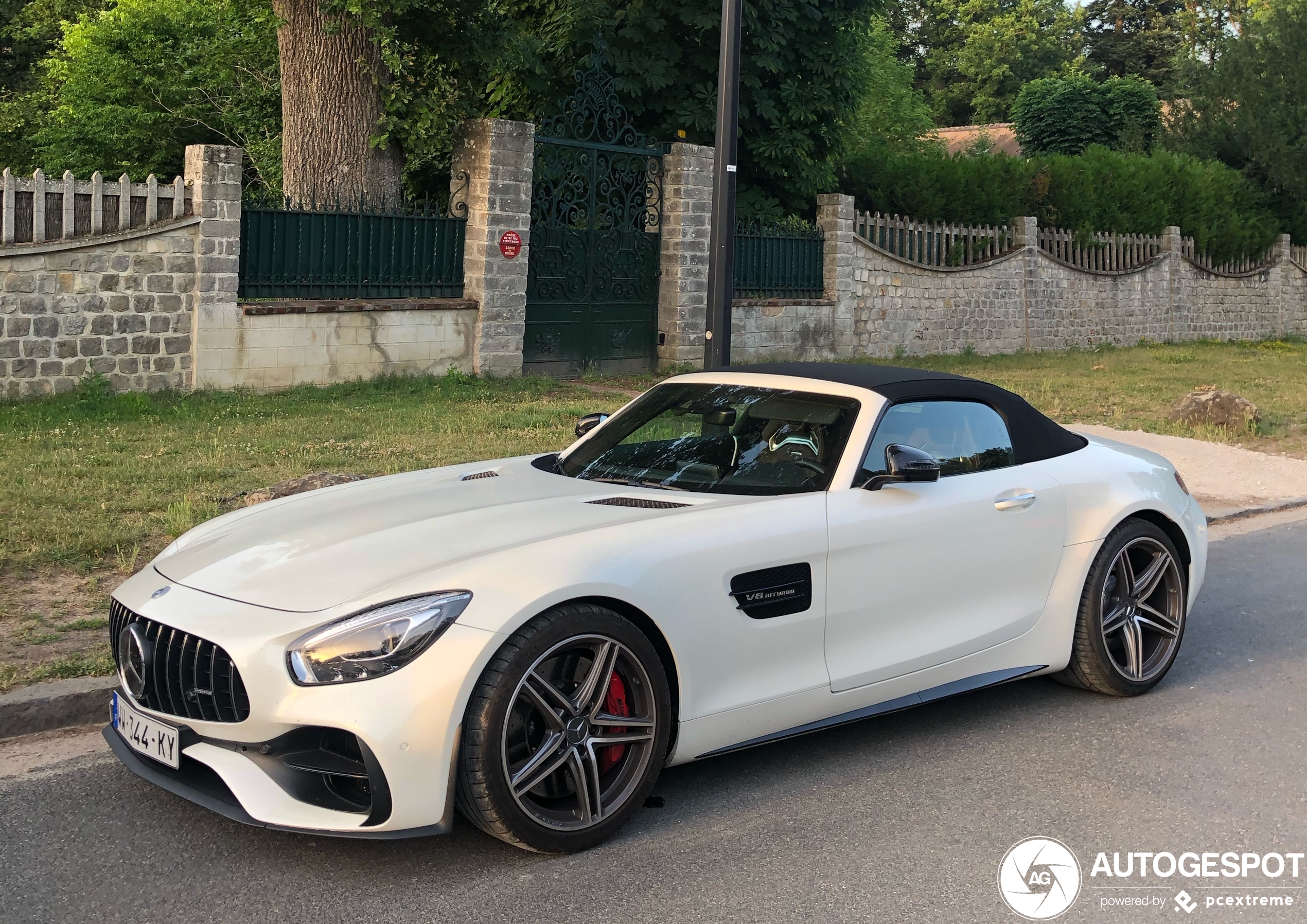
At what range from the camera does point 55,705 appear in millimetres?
4988

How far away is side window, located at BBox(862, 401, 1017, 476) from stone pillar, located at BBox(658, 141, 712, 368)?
42.1 ft

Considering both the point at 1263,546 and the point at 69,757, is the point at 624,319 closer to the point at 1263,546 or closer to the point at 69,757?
the point at 1263,546

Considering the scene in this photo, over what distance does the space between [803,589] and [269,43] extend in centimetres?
2142

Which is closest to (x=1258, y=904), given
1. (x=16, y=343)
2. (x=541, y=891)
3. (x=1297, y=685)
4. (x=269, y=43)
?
(x=541, y=891)

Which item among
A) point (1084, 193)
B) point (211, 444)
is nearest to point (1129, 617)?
point (211, 444)

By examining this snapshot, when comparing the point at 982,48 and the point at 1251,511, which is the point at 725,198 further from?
the point at 982,48

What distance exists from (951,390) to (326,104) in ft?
38.7

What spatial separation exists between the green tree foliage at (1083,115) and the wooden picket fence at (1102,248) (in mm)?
16258

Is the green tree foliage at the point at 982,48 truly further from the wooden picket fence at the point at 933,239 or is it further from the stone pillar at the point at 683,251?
the stone pillar at the point at 683,251

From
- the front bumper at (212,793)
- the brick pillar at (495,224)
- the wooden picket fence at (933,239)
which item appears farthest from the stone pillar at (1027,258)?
the front bumper at (212,793)

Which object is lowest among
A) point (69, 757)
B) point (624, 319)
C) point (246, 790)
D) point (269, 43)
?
point (69, 757)

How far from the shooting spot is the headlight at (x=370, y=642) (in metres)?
3.59

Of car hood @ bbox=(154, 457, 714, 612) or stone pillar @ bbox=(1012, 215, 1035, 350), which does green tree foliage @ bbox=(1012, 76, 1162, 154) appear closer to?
stone pillar @ bbox=(1012, 215, 1035, 350)

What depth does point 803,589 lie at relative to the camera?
438 cm
